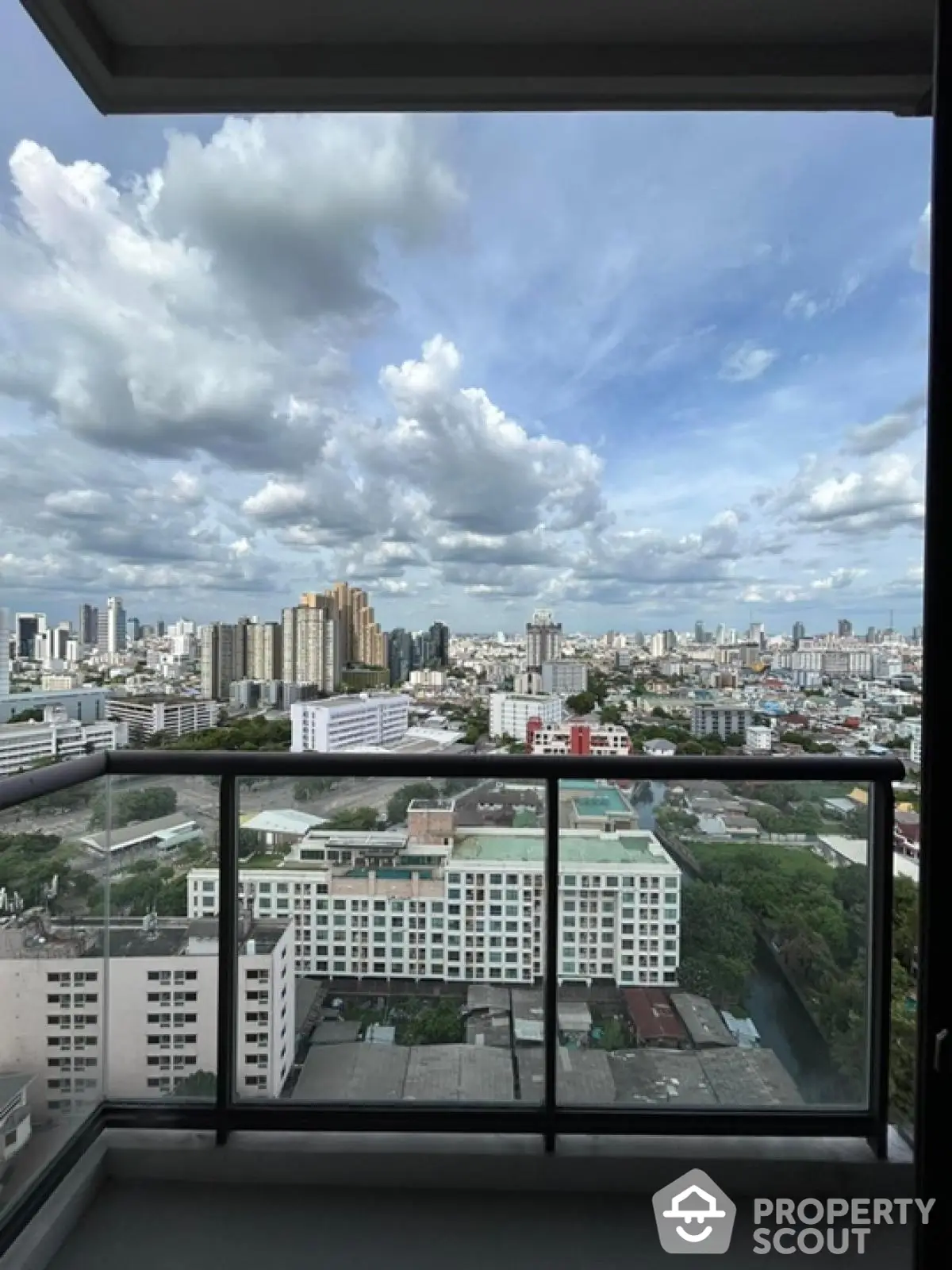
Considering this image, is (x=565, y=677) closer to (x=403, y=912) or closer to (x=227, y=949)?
(x=403, y=912)

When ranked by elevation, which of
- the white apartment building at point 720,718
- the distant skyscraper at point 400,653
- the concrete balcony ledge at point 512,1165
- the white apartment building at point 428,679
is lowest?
the concrete balcony ledge at point 512,1165

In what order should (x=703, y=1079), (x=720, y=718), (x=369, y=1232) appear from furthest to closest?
(x=720, y=718) → (x=703, y=1079) → (x=369, y=1232)

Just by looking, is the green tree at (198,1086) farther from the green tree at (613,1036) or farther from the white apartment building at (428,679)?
the white apartment building at (428,679)

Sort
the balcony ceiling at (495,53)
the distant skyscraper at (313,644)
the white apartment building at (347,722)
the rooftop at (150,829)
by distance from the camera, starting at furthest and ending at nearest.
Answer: the distant skyscraper at (313,644), the white apartment building at (347,722), the rooftop at (150,829), the balcony ceiling at (495,53)

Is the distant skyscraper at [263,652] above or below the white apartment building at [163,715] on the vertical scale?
above

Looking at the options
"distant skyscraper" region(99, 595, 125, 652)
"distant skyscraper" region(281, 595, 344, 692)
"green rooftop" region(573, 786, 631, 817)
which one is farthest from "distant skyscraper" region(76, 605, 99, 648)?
"green rooftop" region(573, 786, 631, 817)

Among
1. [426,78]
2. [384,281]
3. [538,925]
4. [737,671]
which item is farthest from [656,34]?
[538,925]

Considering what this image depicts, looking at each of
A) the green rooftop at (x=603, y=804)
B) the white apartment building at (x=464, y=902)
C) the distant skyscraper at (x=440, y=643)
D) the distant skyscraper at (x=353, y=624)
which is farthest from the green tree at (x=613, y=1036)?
the distant skyscraper at (x=353, y=624)

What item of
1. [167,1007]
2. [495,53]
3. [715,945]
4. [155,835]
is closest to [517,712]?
[715,945]
